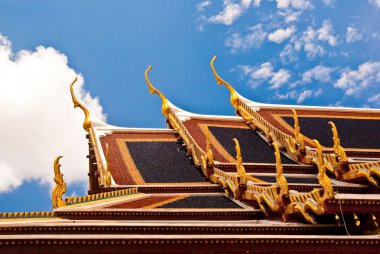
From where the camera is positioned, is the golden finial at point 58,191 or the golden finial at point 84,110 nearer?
the golden finial at point 58,191

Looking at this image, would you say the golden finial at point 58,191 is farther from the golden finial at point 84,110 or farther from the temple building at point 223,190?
the golden finial at point 84,110

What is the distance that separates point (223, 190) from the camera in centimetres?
1590

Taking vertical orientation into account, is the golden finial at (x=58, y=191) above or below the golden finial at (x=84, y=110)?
below

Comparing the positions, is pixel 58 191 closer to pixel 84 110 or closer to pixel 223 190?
pixel 223 190

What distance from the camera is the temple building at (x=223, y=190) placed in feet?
29.0

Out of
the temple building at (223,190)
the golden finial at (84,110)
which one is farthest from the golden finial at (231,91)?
the golden finial at (84,110)

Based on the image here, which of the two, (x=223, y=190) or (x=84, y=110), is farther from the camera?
(x=84, y=110)

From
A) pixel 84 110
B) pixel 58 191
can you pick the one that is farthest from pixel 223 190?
pixel 84 110

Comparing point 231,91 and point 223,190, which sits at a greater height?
point 231,91

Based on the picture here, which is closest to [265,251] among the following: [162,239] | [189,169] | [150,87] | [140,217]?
[162,239]

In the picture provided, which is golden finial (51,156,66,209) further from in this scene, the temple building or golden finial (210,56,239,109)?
golden finial (210,56,239,109)

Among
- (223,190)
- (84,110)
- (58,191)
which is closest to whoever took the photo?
(58,191)

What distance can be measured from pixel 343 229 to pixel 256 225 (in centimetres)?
161

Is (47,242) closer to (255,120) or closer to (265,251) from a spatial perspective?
(265,251)
